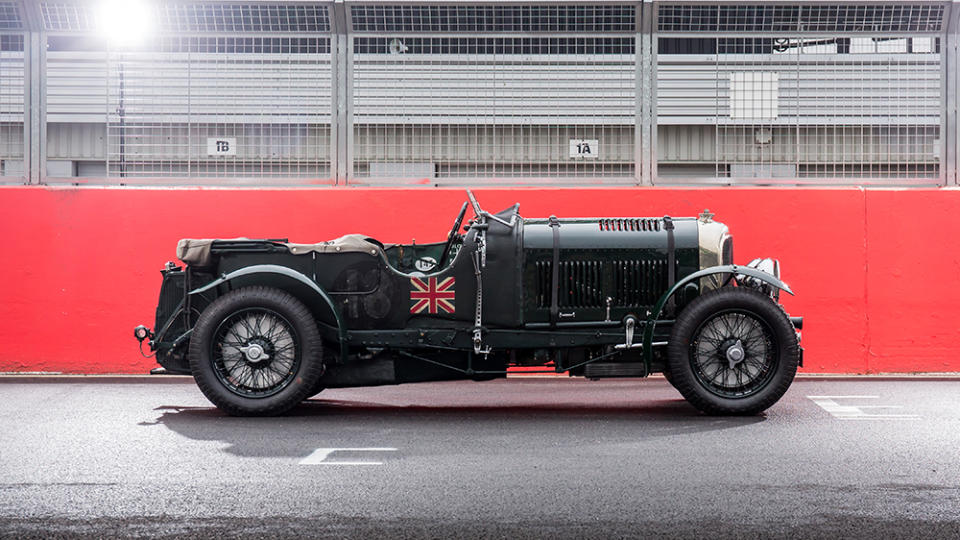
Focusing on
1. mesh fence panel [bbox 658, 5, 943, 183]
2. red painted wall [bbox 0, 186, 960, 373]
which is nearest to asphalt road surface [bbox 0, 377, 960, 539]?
red painted wall [bbox 0, 186, 960, 373]

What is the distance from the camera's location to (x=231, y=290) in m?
7.03

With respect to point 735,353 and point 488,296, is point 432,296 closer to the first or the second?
point 488,296

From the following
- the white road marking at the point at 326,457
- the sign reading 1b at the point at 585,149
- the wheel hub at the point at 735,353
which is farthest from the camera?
the sign reading 1b at the point at 585,149

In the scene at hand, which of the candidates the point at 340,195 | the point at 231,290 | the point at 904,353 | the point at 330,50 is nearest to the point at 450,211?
the point at 340,195

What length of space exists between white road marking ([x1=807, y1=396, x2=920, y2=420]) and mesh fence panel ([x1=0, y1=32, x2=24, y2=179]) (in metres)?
6.96

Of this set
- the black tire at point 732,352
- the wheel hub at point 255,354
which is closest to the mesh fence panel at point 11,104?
the wheel hub at point 255,354

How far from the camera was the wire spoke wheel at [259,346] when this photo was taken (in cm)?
670

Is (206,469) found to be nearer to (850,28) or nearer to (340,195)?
(340,195)

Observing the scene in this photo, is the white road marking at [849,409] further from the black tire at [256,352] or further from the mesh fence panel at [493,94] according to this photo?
the black tire at [256,352]

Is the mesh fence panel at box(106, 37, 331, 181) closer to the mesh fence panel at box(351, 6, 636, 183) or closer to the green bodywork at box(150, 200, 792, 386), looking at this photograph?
the mesh fence panel at box(351, 6, 636, 183)

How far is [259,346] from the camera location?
6660 mm

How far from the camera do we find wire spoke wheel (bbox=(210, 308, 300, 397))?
670 cm

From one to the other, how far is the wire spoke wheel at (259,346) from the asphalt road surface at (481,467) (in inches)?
10.9

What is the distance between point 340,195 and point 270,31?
5.67 feet
